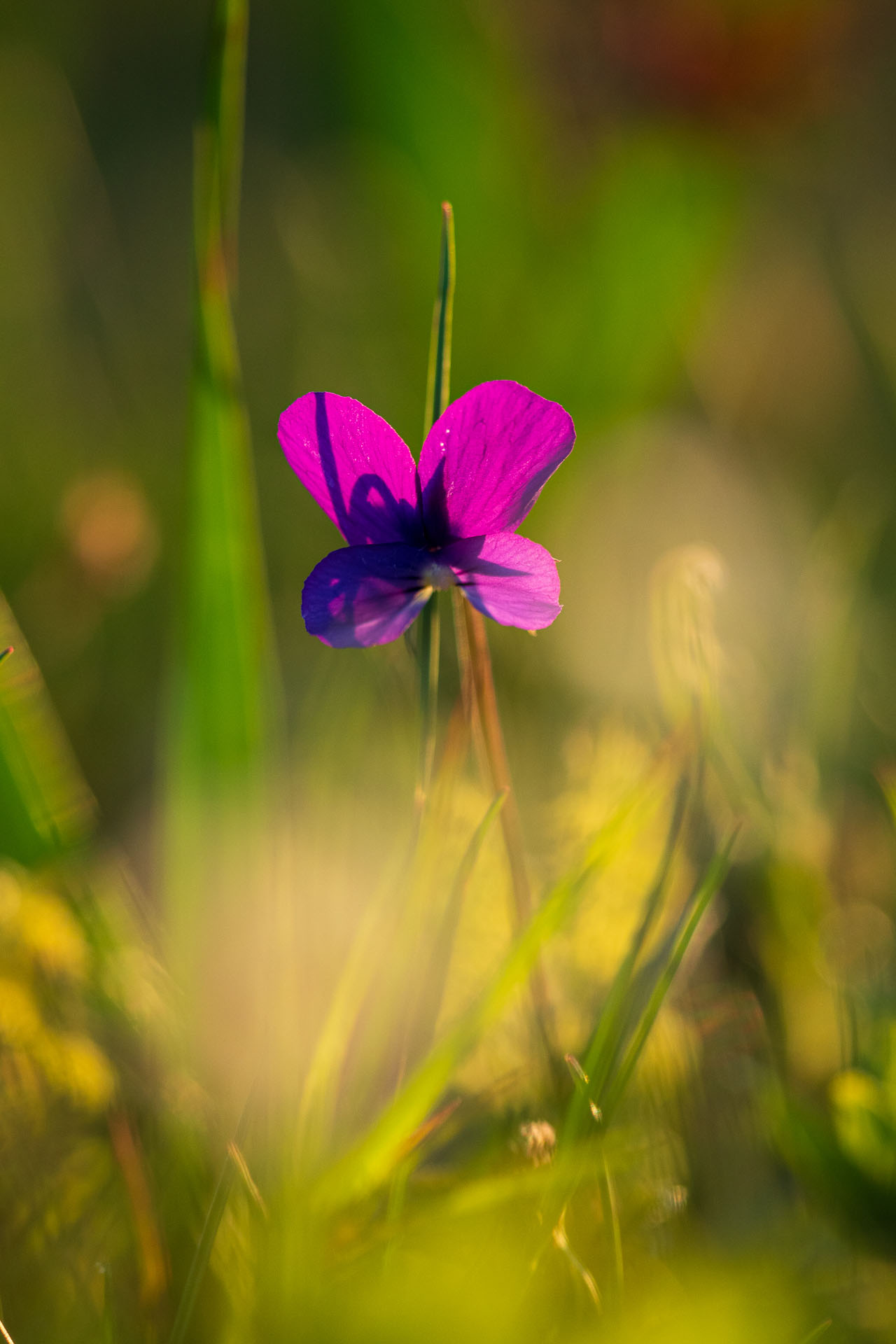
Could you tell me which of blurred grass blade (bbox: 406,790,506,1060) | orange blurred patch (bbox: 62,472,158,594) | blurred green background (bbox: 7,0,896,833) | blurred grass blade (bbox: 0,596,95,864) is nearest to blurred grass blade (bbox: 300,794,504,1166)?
blurred grass blade (bbox: 406,790,506,1060)

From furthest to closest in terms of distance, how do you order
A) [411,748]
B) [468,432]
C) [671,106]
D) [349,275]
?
[671,106] → [349,275] → [411,748] → [468,432]

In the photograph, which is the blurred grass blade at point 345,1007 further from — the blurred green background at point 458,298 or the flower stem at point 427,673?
the blurred green background at point 458,298

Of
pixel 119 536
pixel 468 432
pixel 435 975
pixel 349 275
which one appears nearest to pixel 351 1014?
pixel 435 975

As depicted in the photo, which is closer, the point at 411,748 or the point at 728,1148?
the point at 728,1148

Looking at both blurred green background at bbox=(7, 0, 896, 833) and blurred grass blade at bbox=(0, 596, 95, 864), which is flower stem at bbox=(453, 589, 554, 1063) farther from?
blurred green background at bbox=(7, 0, 896, 833)

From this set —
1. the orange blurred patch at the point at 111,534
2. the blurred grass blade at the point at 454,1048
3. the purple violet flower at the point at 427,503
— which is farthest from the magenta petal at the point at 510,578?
the orange blurred patch at the point at 111,534

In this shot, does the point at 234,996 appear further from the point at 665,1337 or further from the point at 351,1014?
the point at 665,1337
